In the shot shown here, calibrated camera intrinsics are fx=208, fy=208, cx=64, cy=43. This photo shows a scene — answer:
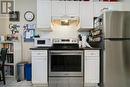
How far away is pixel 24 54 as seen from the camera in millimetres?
6250

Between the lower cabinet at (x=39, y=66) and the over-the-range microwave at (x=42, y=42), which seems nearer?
the lower cabinet at (x=39, y=66)

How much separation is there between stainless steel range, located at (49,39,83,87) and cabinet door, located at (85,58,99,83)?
0.15 meters

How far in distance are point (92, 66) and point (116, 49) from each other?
2.42 feet

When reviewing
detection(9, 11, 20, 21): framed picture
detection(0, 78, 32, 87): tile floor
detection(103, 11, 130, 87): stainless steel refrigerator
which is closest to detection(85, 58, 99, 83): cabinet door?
detection(103, 11, 130, 87): stainless steel refrigerator

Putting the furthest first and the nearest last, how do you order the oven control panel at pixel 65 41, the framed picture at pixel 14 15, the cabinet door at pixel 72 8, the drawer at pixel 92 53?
the framed picture at pixel 14 15, the oven control panel at pixel 65 41, the cabinet door at pixel 72 8, the drawer at pixel 92 53

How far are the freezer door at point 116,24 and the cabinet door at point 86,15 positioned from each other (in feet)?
3.31

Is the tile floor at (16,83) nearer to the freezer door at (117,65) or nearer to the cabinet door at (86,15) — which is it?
the freezer door at (117,65)

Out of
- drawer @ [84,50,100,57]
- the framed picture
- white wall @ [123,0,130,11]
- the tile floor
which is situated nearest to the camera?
drawer @ [84,50,100,57]

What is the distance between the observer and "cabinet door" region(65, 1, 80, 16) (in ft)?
18.1

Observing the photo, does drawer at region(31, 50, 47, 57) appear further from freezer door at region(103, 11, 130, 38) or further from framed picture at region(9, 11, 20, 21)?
framed picture at region(9, 11, 20, 21)

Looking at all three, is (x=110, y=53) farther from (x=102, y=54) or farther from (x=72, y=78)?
(x=72, y=78)

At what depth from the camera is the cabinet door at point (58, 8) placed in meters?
5.50

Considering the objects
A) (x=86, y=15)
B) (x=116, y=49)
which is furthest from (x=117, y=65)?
(x=86, y=15)

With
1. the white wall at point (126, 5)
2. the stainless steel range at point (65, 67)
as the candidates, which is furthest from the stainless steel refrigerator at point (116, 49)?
the white wall at point (126, 5)
